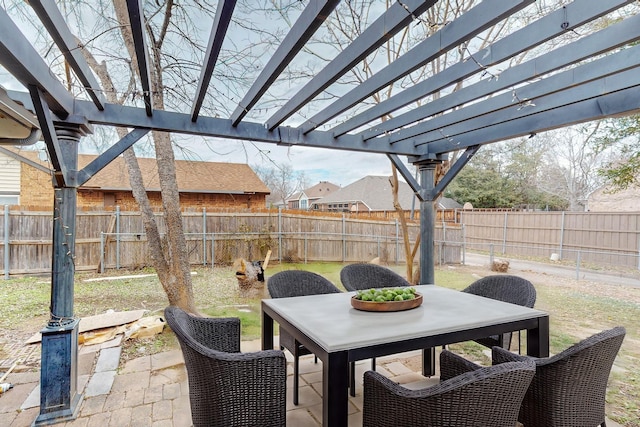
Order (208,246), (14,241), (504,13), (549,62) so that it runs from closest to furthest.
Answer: (504,13) → (549,62) → (14,241) → (208,246)

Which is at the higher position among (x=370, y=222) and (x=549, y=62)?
(x=549, y=62)

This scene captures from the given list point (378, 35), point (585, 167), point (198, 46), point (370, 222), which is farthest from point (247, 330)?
point (585, 167)

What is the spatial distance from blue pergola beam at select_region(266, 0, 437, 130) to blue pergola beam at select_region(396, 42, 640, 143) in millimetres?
1054

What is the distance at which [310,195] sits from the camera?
1101 inches

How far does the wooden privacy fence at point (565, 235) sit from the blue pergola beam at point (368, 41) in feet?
21.7

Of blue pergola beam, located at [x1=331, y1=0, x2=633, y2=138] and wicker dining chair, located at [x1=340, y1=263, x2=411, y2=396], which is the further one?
wicker dining chair, located at [x1=340, y1=263, x2=411, y2=396]

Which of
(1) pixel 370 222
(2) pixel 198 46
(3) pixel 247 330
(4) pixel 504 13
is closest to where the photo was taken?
(4) pixel 504 13

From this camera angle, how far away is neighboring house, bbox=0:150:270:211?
30.2 feet

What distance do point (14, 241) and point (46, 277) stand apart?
88 cm

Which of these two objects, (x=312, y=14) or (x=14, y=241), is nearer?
(x=312, y=14)

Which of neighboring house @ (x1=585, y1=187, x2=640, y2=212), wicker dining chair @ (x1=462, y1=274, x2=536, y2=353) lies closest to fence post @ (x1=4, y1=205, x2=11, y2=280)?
wicker dining chair @ (x1=462, y1=274, x2=536, y2=353)

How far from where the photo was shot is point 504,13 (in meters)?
1.33

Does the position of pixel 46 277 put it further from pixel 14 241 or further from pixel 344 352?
pixel 344 352

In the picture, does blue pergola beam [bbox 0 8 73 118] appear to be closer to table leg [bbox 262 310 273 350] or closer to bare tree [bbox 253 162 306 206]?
table leg [bbox 262 310 273 350]
